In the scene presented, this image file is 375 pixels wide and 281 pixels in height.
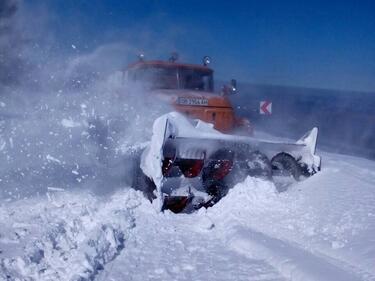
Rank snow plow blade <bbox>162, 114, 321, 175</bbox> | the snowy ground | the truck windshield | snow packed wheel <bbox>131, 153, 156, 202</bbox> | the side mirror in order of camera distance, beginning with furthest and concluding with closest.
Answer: the side mirror < the truck windshield < snow packed wheel <bbox>131, 153, 156, 202</bbox> < snow plow blade <bbox>162, 114, 321, 175</bbox> < the snowy ground

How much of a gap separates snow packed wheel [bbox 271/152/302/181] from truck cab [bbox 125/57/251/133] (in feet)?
5.37

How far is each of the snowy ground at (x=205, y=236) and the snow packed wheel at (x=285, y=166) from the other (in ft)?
1.17

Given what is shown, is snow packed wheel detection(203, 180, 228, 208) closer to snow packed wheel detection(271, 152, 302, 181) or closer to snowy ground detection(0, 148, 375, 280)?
snowy ground detection(0, 148, 375, 280)

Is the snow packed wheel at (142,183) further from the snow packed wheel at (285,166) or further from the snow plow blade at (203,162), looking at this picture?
the snow packed wheel at (285,166)

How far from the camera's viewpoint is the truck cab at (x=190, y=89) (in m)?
7.39

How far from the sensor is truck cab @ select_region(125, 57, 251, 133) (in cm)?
739

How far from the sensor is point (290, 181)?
636 cm

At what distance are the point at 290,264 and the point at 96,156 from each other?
5157mm

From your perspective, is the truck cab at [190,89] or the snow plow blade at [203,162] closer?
the snow plow blade at [203,162]

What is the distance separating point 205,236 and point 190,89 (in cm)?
418

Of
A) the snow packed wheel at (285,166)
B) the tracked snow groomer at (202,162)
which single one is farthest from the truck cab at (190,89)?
the snow packed wheel at (285,166)

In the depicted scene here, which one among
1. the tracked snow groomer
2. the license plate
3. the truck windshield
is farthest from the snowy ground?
the truck windshield

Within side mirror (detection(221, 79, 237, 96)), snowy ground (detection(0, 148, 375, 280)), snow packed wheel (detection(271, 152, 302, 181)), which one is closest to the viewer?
snowy ground (detection(0, 148, 375, 280))

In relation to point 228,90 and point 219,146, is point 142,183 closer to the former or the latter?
point 219,146
